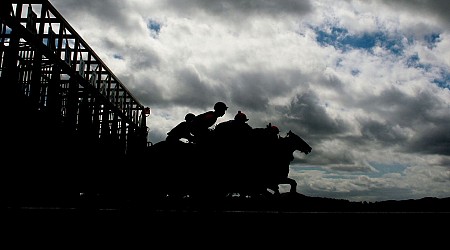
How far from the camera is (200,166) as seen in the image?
712 centimetres

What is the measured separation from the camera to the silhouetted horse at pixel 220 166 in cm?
711

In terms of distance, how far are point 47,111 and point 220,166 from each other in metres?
7.31

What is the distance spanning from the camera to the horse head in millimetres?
8812

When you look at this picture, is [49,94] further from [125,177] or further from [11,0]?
[125,177]

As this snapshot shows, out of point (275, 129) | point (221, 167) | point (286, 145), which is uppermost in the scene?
point (275, 129)

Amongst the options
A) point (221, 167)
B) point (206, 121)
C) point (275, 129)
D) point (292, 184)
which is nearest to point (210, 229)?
point (206, 121)

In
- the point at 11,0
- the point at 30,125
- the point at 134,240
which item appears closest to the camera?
the point at 134,240

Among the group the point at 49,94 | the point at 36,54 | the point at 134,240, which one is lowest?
the point at 134,240

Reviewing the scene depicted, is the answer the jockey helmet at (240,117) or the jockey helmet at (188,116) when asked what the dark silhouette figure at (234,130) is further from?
the jockey helmet at (188,116)

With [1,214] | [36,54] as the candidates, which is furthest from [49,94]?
[1,214]

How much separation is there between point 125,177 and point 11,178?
3.87m

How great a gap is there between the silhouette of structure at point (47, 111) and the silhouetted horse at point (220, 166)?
0.83m

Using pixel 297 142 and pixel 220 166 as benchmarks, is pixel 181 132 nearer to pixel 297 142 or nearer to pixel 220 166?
pixel 220 166

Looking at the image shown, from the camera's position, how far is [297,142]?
8.90 m
